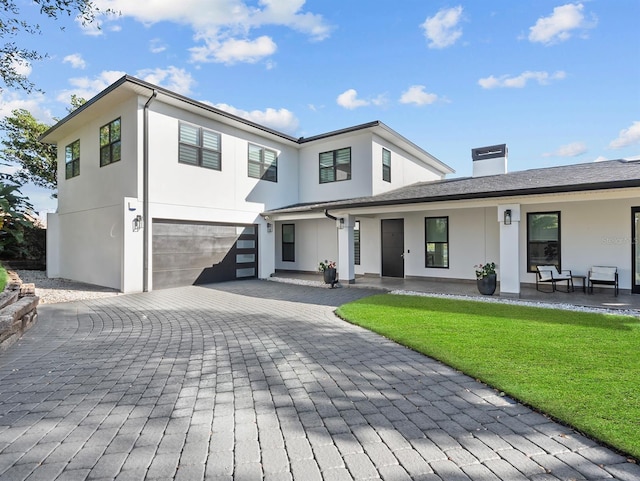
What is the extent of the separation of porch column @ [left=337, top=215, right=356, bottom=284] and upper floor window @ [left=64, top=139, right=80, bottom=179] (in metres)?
10.5

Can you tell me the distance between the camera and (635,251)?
9234 millimetres

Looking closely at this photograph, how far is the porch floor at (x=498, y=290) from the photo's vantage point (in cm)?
812

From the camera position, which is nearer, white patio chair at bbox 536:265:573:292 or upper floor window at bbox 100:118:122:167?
white patio chair at bbox 536:265:573:292

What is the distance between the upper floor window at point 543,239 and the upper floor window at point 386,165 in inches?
224

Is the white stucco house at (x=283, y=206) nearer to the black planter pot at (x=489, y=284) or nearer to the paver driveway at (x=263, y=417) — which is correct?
the black planter pot at (x=489, y=284)

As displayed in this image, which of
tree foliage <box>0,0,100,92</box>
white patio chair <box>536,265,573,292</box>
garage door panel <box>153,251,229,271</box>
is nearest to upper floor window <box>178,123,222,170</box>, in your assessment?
garage door panel <box>153,251,229,271</box>

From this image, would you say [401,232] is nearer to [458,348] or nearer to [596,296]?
[596,296]

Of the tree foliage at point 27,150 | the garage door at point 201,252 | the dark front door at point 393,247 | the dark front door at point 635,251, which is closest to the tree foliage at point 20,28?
the garage door at point 201,252

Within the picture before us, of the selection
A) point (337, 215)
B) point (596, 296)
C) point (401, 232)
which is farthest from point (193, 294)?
point (596, 296)

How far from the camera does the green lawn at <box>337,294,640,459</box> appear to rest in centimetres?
299

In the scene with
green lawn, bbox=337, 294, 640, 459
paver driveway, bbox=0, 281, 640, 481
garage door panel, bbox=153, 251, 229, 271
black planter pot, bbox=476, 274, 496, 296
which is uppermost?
garage door panel, bbox=153, 251, 229, 271

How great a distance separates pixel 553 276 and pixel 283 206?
1016 centimetres

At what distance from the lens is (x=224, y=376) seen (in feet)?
13.2

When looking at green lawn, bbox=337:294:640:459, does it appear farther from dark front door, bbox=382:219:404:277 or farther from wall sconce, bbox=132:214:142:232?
wall sconce, bbox=132:214:142:232
